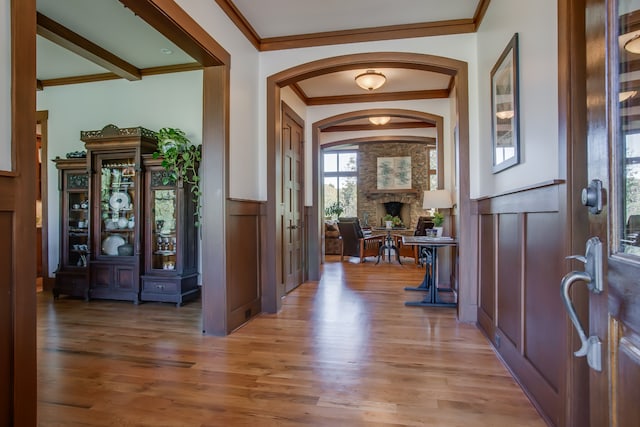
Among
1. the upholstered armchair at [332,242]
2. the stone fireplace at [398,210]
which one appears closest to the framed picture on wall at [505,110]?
the upholstered armchair at [332,242]

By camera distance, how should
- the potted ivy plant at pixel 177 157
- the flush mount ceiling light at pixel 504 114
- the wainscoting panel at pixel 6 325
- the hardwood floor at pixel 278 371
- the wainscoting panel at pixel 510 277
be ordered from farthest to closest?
the potted ivy plant at pixel 177 157 < the flush mount ceiling light at pixel 504 114 < the wainscoting panel at pixel 510 277 < the hardwood floor at pixel 278 371 < the wainscoting panel at pixel 6 325

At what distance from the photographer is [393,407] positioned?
1.94 metres

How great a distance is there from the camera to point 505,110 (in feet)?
8.40

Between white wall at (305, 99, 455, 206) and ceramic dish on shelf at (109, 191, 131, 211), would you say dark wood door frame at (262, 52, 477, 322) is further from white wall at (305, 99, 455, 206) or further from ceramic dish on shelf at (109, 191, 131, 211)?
ceramic dish on shelf at (109, 191, 131, 211)

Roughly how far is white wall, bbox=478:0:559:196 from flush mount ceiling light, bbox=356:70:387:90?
5.62 feet

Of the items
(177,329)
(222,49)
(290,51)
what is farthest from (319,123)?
(177,329)

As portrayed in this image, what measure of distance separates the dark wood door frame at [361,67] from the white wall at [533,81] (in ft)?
2.01

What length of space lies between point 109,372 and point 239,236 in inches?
57.8

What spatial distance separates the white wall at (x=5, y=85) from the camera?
1.35 metres

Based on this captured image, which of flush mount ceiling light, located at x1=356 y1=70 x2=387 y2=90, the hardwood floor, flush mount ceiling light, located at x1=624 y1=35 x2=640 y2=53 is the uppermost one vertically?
flush mount ceiling light, located at x1=356 y1=70 x2=387 y2=90

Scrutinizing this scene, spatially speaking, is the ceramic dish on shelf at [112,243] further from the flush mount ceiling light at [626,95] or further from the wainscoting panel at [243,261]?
the flush mount ceiling light at [626,95]

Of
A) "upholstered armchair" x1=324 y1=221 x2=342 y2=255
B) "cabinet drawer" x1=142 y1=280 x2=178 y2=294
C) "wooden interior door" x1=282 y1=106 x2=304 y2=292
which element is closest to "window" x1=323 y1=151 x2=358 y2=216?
"upholstered armchair" x1=324 y1=221 x2=342 y2=255

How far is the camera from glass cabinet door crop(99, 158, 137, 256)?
4445 mm

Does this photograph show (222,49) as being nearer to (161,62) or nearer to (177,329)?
(161,62)
